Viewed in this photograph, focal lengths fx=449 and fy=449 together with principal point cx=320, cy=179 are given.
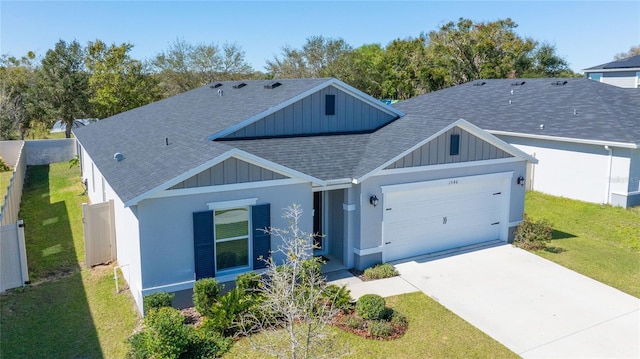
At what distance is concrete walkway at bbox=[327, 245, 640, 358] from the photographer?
8.72m

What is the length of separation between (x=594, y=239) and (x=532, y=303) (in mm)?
6605

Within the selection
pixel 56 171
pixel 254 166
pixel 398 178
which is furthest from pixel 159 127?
pixel 56 171

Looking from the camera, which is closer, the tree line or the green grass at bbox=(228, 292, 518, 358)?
the green grass at bbox=(228, 292, 518, 358)

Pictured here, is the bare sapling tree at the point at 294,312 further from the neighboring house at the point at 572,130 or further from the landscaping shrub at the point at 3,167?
the landscaping shrub at the point at 3,167

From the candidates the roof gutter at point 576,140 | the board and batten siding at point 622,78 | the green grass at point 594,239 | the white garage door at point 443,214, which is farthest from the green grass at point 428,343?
the board and batten siding at point 622,78

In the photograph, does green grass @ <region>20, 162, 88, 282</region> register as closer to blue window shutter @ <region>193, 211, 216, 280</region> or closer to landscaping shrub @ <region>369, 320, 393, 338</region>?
blue window shutter @ <region>193, 211, 216, 280</region>

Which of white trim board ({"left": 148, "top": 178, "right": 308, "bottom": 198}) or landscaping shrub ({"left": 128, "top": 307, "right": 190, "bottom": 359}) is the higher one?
white trim board ({"left": 148, "top": 178, "right": 308, "bottom": 198})

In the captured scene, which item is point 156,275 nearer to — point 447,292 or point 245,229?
point 245,229

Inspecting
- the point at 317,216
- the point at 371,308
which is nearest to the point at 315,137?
the point at 317,216

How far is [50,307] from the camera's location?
10000 millimetres

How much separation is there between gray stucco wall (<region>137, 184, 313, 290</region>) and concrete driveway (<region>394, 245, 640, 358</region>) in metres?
5.48

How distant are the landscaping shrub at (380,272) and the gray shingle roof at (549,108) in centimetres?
781

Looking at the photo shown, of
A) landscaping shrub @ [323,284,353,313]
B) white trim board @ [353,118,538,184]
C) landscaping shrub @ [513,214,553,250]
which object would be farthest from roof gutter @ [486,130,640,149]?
landscaping shrub @ [323,284,353,313]

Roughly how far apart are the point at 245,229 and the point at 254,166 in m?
1.51
